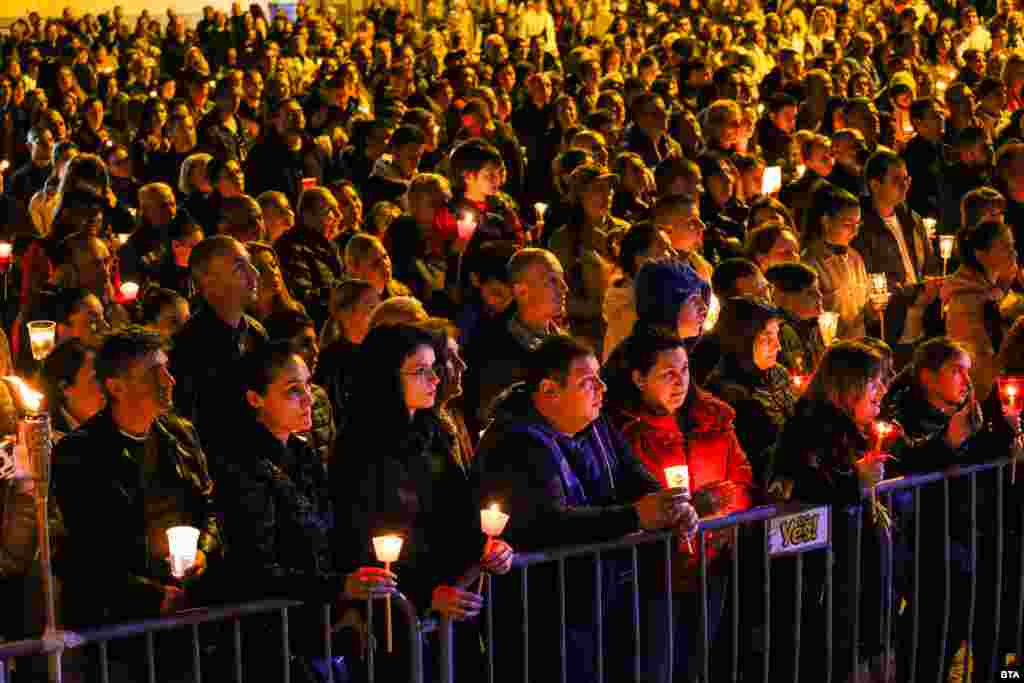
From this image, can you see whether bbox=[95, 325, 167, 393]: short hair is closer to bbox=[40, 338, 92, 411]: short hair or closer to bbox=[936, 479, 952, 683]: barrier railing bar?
bbox=[40, 338, 92, 411]: short hair

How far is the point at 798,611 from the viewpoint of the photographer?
19.6ft

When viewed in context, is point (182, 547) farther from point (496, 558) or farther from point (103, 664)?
point (496, 558)

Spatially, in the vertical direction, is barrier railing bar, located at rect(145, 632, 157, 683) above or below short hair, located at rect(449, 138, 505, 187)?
below

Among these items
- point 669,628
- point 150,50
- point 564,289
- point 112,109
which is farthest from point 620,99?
point 150,50

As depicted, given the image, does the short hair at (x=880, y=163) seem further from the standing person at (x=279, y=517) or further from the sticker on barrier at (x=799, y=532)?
the standing person at (x=279, y=517)

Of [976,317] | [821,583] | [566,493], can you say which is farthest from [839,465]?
[976,317]

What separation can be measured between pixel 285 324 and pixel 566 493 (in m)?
2.58

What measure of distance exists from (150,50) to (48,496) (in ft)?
66.8

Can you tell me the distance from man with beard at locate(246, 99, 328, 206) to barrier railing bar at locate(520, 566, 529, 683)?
801 cm

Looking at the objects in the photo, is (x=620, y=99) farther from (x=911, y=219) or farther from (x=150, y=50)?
(x=150, y=50)

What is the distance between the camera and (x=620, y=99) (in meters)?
15.0

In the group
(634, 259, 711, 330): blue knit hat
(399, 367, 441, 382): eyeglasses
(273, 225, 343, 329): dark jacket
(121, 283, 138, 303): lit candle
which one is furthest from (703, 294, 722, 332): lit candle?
(121, 283, 138, 303): lit candle

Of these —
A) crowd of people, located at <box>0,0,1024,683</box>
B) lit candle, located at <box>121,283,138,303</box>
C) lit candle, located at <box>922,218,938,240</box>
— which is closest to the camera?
crowd of people, located at <box>0,0,1024,683</box>

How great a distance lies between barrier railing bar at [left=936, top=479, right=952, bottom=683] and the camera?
6.23 metres
